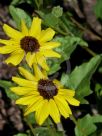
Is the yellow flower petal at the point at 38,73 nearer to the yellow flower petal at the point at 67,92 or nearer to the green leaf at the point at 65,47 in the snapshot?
the yellow flower petal at the point at 67,92

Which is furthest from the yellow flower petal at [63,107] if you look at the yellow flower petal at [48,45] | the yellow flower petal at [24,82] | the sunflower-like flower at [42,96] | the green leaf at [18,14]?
the green leaf at [18,14]

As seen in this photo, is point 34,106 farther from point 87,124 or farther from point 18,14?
point 18,14

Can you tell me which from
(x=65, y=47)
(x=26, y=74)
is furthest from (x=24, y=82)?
(x=65, y=47)

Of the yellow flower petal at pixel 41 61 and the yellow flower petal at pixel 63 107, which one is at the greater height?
the yellow flower petal at pixel 41 61

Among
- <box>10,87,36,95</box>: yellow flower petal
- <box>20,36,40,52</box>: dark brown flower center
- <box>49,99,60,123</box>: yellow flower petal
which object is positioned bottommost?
<box>49,99,60,123</box>: yellow flower petal

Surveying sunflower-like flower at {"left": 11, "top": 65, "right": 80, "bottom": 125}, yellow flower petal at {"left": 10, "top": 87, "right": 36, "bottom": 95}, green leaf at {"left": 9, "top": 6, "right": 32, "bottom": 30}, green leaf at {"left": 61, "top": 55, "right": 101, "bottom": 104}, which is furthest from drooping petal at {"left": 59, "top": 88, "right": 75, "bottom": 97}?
green leaf at {"left": 9, "top": 6, "right": 32, "bottom": 30}

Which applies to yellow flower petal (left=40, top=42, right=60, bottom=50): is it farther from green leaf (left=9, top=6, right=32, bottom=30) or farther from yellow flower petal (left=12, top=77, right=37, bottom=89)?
green leaf (left=9, top=6, right=32, bottom=30)
